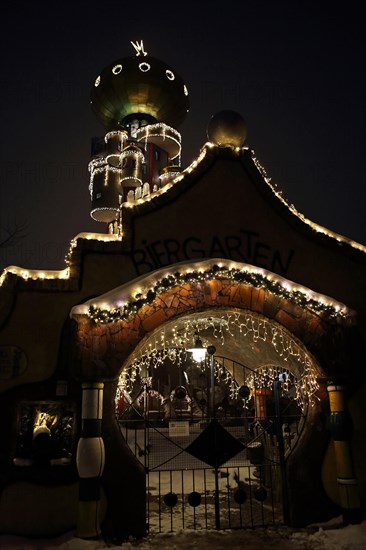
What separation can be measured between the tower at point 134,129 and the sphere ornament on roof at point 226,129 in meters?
10.9

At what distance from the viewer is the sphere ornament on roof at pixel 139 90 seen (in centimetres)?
2262

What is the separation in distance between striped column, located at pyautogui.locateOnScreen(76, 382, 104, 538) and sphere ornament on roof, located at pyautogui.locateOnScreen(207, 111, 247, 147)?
6107 millimetres

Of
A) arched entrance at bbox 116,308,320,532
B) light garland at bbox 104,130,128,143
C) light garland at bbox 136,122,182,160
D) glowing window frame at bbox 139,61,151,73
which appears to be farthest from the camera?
light garland at bbox 104,130,128,143

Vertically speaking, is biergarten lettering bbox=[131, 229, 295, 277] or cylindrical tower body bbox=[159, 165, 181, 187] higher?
cylindrical tower body bbox=[159, 165, 181, 187]

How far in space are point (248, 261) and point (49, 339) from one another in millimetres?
4352

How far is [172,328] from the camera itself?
10.8 meters

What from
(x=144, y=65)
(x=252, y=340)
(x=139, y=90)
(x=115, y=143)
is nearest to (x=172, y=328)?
(x=252, y=340)

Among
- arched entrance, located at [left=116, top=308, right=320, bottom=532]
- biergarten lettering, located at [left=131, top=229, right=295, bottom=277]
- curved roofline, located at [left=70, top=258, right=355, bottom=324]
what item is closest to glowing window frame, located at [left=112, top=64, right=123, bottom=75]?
arched entrance, located at [left=116, top=308, right=320, bottom=532]

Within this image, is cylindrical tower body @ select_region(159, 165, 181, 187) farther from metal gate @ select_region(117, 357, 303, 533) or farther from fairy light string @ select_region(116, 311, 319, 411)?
metal gate @ select_region(117, 357, 303, 533)

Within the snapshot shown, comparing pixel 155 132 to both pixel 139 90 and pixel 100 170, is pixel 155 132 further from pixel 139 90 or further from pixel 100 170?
pixel 100 170

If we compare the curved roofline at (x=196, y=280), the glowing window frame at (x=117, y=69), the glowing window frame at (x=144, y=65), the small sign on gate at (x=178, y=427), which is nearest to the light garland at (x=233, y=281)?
the curved roofline at (x=196, y=280)

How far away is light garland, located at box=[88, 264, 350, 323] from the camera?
7539 mm

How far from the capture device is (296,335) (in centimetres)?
825

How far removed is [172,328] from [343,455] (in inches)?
185
